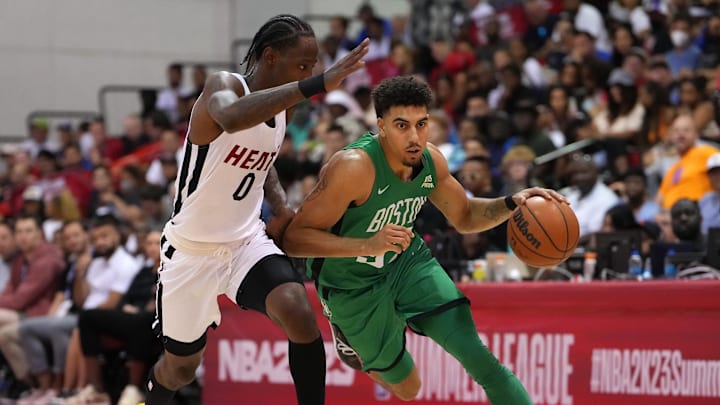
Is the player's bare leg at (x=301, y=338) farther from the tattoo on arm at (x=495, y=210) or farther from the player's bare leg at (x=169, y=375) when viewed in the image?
the tattoo on arm at (x=495, y=210)

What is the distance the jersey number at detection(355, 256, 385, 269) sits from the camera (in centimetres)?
615

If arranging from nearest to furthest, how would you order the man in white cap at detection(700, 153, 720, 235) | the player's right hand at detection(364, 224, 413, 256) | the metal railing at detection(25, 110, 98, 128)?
the player's right hand at detection(364, 224, 413, 256)
the man in white cap at detection(700, 153, 720, 235)
the metal railing at detection(25, 110, 98, 128)

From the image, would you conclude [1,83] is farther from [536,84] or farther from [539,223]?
[539,223]

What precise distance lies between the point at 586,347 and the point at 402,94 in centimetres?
298

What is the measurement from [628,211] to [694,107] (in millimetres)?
2731

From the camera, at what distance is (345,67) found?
15.9 ft

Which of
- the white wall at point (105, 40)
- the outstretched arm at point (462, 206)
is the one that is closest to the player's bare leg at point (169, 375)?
the outstretched arm at point (462, 206)

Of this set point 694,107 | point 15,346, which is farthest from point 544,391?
point 15,346

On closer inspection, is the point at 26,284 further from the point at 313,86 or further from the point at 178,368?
the point at 313,86

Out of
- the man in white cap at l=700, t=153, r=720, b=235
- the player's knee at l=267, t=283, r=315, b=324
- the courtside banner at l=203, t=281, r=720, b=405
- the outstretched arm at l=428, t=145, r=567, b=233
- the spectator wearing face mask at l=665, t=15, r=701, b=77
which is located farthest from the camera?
the spectator wearing face mask at l=665, t=15, r=701, b=77

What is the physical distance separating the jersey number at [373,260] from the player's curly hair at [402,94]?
806 millimetres

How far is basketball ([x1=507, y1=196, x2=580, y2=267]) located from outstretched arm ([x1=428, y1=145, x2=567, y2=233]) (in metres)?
0.21

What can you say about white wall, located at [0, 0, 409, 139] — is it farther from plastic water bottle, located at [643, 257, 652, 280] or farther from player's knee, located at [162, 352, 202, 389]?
player's knee, located at [162, 352, 202, 389]

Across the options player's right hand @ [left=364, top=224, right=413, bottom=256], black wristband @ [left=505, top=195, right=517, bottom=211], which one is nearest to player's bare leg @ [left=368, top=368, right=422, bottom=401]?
black wristband @ [left=505, top=195, right=517, bottom=211]
